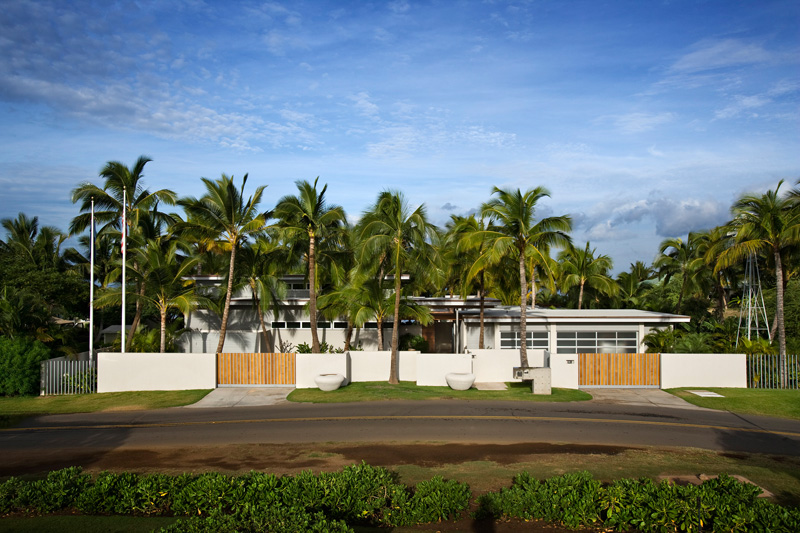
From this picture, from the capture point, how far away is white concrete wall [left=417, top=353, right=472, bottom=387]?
25.4 meters

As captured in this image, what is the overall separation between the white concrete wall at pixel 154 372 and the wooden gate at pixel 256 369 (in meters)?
0.50

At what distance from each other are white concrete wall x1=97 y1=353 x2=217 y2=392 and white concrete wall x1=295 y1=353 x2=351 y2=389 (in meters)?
3.54

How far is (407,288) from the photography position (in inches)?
1176

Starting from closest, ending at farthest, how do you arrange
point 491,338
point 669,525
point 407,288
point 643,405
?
point 669,525 < point 643,405 < point 407,288 < point 491,338

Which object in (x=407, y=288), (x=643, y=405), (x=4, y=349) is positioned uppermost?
(x=407, y=288)

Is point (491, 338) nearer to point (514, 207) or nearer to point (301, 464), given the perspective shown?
point (514, 207)

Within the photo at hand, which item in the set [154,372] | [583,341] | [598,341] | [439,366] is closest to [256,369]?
[154,372]

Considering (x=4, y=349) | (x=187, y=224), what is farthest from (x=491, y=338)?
(x=4, y=349)

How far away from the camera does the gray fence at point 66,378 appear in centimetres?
2353

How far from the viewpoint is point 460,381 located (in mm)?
23797

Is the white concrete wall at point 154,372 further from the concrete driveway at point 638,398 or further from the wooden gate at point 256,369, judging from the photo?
the concrete driveway at point 638,398

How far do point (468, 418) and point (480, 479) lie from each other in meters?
6.53

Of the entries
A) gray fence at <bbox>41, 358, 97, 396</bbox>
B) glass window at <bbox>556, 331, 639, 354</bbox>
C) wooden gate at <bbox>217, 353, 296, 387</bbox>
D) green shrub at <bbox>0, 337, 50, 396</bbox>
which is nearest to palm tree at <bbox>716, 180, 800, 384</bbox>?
glass window at <bbox>556, 331, 639, 354</bbox>

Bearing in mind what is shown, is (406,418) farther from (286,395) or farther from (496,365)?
(496,365)
